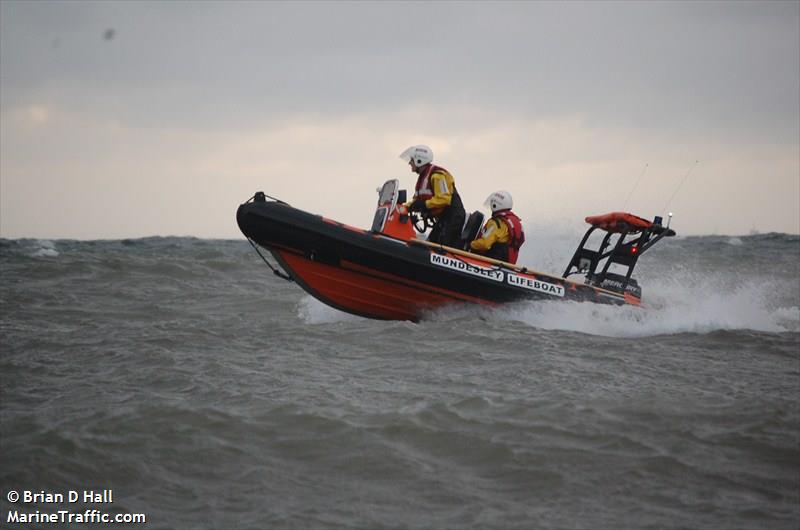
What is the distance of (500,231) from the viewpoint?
29.3 feet

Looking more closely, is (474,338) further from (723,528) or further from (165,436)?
(723,528)

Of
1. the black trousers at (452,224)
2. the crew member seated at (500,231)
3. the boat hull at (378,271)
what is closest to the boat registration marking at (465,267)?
the boat hull at (378,271)

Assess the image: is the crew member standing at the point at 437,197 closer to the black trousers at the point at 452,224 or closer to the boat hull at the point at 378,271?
the black trousers at the point at 452,224

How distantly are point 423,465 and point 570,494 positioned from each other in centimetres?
76

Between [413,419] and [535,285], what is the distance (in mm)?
4174

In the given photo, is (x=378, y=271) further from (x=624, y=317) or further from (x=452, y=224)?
(x=624, y=317)

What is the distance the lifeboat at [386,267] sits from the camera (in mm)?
8391

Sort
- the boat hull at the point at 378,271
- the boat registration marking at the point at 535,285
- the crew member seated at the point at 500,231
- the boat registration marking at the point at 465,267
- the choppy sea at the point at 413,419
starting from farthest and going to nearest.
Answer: the crew member seated at the point at 500,231, the boat registration marking at the point at 535,285, the boat registration marking at the point at 465,267, the boat hull at the point at 378,271, the choppy sea at the point at 413,419

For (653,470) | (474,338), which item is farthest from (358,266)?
(653,470)

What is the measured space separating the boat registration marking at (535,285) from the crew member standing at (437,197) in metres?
0.77

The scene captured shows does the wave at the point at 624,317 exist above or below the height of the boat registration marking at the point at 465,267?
below

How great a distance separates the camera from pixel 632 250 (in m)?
9.37

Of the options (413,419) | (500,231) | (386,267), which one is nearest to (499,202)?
(500,231)

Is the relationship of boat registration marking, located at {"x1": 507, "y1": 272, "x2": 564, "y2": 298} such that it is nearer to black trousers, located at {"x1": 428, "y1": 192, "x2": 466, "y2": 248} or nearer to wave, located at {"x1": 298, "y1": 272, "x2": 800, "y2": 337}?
wave, located at {"x1": 298, "y1": 272, "x2": 800, "y2": 337}
